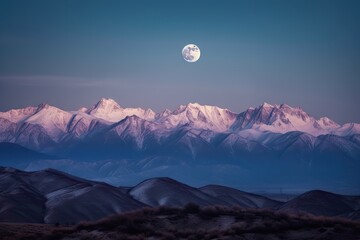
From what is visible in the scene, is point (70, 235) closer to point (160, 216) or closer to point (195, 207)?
point (160, 216)

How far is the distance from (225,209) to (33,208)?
117 meters

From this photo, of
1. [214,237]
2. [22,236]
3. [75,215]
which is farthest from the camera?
[75,215]

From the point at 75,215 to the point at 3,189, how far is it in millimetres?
49065

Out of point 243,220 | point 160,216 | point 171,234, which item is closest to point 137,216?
point 160,216

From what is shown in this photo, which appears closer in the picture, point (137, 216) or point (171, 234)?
point (171, 234)

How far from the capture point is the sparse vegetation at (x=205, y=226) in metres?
44.3

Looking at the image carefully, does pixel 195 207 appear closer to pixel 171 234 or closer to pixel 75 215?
pixel 171 234

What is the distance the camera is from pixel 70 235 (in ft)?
151

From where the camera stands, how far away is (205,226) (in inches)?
1944

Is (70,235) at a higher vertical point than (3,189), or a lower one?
higher

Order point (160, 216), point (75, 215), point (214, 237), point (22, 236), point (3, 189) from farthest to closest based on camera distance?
point (3, 189)
point (75, 215)
point (160, 216)
point (22, 236)
point (214, 237)

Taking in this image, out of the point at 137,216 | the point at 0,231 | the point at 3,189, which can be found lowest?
the point at 3,189

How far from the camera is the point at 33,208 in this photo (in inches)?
6304

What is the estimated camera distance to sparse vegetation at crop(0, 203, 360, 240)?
4428cm
